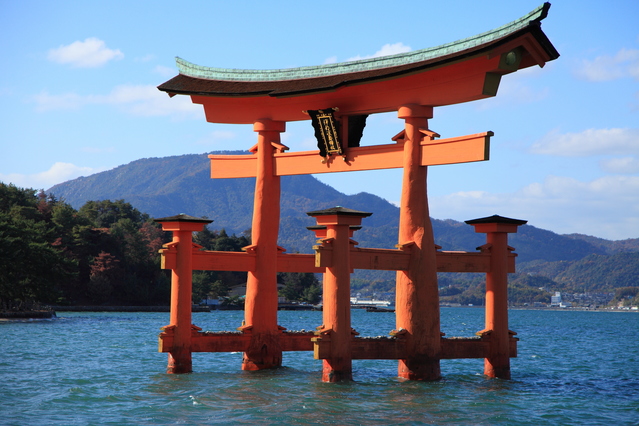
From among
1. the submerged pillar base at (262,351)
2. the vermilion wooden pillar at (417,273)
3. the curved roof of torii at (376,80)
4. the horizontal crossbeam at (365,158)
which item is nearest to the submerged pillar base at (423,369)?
the vermilion wooden pillar at (417,273)

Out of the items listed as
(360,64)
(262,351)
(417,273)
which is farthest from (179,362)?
(360,64)

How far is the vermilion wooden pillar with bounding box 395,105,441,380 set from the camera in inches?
656

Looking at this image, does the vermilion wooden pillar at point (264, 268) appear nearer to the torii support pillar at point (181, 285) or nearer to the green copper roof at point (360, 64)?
the green copper roof at point (360, 64)

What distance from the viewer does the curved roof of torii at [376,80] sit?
15.6 m

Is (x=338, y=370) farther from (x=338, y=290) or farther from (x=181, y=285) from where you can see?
(x=181, y=285)

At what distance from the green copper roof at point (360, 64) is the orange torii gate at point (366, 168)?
30mm

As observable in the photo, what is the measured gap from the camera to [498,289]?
57.6 feet

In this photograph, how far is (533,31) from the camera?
15.1m

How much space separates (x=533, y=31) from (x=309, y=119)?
5926 mm

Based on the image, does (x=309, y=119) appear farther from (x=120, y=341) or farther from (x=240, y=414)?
(x=120, y=341)

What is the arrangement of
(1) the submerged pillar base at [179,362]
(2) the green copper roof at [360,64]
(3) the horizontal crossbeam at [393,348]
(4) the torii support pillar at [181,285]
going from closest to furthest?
(2) the green copper roof at [360,64] < (3) the horizontal crossbeam at [393,348] < (4) the torii support pillar at [181,285] < (1) the submerged pillar base at [179,362]

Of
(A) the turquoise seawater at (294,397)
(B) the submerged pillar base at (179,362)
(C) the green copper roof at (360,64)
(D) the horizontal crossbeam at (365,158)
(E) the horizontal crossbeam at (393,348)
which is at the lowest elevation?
(A) the turquoise seawater at (294,397)

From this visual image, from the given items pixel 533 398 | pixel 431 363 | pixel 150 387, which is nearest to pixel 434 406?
pixel 431 363

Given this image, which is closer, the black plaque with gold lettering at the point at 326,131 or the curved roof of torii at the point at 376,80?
the curved roof of torii at the point at 376,80
